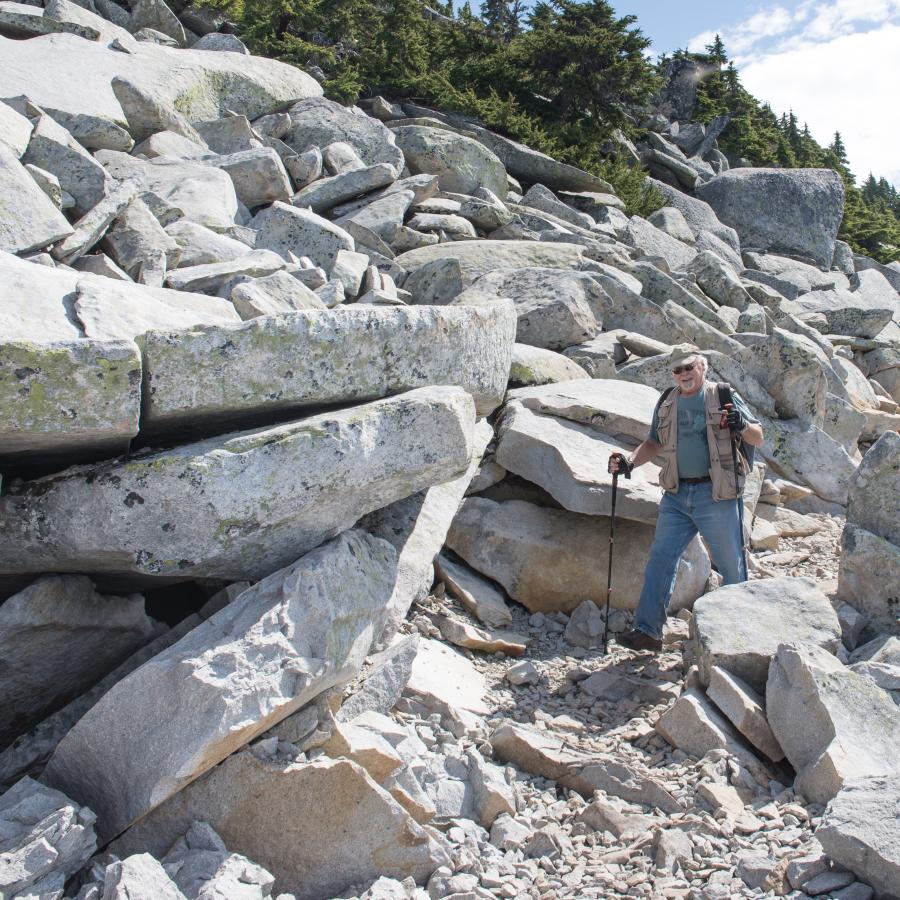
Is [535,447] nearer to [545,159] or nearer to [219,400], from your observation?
[219,400]

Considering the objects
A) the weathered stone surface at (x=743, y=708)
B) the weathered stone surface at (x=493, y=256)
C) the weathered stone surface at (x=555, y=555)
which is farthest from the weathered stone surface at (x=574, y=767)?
the weathered stone surface at (x=493, y=256)

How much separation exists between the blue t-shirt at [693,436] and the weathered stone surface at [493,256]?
249 inches

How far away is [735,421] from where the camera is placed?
7.06 m

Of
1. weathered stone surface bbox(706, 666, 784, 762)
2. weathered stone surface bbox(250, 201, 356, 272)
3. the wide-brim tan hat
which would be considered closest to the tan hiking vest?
weathered stone surface bbox(706, 666, 784, 762)

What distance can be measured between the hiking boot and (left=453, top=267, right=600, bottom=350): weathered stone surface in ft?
16.5

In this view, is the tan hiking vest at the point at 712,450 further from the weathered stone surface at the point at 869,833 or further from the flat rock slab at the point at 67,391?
the flat rock slab at the point at 67,391

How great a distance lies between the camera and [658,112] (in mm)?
37156

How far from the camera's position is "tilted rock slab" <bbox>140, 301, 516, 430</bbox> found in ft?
16.7

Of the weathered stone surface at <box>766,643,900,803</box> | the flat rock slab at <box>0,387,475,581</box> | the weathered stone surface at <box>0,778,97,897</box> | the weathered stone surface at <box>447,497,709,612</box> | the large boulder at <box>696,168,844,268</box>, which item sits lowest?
the weathered stone surface at <box>0,778,97,897</box>

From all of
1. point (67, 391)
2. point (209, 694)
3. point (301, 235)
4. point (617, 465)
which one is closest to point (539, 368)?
point (617, 465)

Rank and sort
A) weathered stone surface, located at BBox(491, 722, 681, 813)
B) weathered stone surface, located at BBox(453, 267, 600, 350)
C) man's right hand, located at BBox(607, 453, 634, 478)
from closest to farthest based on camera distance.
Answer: weathered stone surface, located at BBox(491, 722, 681, 813), man's right hand, located at BBox(607, 453, 634, 478), weathered stone surface, located at BBox(453, 267, 600, 350)

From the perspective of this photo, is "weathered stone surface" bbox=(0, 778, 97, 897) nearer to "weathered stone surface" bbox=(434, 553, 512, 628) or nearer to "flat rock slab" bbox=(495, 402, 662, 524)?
"weathered stone surface" bbox=(434, 553, 512, 628)

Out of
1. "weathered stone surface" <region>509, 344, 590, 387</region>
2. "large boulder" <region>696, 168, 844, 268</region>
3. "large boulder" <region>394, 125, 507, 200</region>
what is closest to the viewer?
"weathered stone surface" <region>509, 344, 590, 387</region>

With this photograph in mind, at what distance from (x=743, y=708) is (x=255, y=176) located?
10.3m
